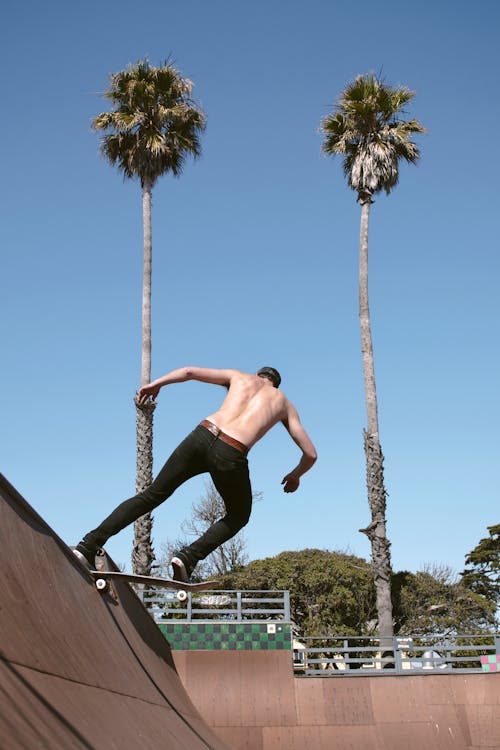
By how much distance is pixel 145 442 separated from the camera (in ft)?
60.0

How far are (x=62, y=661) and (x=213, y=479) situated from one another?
5.87 feet

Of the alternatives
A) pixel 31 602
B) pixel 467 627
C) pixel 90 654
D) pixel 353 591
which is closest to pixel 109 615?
pixel 90 654

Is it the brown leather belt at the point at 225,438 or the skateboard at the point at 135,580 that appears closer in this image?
the skateboard at the point at 135,580

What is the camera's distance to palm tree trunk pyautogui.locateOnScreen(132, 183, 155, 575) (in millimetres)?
17406

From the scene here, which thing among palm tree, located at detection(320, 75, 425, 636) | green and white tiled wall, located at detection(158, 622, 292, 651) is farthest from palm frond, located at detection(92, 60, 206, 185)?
green and white tiled wall, located at detection(158, 622, 292, 651)

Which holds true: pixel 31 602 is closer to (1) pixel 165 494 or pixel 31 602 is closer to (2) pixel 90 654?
(2) pixel 90 654

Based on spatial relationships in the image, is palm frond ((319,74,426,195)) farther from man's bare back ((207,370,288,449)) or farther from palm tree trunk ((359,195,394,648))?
man's bare back ((207,370,288,449))

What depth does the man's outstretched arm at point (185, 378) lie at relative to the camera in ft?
15.4

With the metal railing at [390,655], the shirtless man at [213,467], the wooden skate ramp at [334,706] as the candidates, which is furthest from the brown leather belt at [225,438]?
the wooden skate ramp at [334,706]

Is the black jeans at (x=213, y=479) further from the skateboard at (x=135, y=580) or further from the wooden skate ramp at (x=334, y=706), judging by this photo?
the wooden skate ramp at (x=334, y=706)

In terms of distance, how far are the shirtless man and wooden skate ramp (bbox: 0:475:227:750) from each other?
476 mm

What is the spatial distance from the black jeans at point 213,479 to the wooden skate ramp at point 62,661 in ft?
1.84

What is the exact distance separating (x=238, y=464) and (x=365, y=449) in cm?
1537

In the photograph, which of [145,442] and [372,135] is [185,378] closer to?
[145,442]
